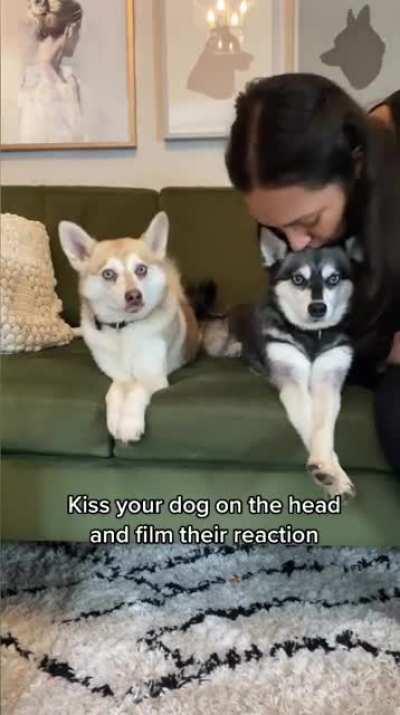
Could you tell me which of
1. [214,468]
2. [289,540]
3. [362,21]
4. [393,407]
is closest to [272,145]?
[393,407]

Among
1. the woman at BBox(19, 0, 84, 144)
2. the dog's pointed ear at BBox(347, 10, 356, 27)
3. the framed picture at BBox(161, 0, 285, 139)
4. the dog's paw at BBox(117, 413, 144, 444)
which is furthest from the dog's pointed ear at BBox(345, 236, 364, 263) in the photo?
the woman at BBox(19, 0, 84, 144)

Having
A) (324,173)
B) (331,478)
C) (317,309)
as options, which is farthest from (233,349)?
(324,173)

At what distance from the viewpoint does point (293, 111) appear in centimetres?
112

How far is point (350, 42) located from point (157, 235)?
1.01 metres

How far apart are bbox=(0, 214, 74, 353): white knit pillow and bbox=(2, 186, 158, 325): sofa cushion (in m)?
0.08

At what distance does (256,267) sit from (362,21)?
2.71 ft

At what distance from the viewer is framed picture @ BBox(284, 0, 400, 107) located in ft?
7.14

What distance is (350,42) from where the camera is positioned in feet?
7.20

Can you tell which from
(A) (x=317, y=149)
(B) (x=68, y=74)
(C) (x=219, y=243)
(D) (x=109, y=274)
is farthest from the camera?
(B) (x=68, y=74)

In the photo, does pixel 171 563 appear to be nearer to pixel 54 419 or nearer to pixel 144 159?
pixel 54 419

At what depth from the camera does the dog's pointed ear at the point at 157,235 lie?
165cm

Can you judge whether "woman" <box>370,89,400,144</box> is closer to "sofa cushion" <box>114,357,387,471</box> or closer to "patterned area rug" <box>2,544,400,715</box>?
"sofa cushion" <box>114,357,387,471</box>

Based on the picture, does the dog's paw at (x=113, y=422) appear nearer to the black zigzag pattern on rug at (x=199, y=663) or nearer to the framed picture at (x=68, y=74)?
the black zigzag pattern on rug at (x=199, y=663)

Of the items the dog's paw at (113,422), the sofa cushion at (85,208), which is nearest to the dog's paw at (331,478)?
the dog's paw at (113,422)
